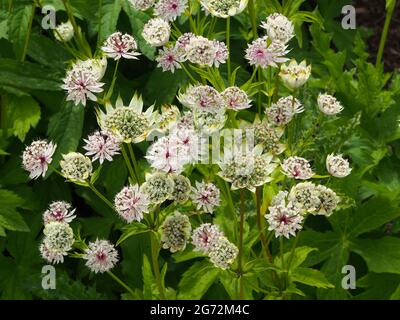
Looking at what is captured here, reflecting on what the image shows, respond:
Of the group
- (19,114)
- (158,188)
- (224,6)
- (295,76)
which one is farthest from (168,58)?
(19,114)

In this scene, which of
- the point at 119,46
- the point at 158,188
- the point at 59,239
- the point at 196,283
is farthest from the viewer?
the point at 196,283

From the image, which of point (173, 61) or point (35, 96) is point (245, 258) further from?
point (35, 96)

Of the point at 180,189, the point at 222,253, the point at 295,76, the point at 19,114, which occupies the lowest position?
the point at 222,253

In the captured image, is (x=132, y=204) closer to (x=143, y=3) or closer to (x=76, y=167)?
(x=76, y=167)

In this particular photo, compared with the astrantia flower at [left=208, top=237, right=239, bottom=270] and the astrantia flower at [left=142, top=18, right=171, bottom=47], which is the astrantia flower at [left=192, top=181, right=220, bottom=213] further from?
the astrantia flower at [left=142, top=18, right=171, bottom=47]

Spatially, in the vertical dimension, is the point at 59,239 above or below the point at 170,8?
below

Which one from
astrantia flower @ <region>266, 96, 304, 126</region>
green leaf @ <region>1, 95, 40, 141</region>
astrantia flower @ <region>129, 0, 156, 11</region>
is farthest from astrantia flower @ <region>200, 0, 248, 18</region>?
green leaf @ <region>1, 95, 40, 141</region>

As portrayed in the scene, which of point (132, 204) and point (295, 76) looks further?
point (295, 76)
